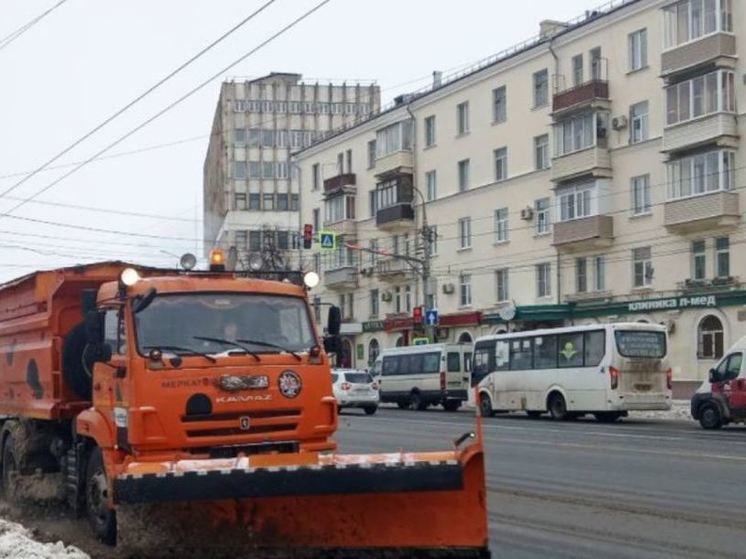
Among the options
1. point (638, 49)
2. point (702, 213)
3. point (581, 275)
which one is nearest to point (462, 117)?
point (581, 275)

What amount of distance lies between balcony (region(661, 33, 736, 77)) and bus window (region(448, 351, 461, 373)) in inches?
518

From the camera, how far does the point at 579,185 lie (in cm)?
4878

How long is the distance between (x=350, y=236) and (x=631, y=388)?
123ft

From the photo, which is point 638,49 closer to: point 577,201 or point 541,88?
point 541,88

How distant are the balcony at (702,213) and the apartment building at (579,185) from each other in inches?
2.1

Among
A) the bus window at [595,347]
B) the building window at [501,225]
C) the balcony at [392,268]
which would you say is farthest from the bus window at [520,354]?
the balcony at [392,268]

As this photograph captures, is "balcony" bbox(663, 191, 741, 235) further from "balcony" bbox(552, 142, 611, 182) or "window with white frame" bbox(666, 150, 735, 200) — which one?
"balcony" bbox(552, 142, 611, 182)

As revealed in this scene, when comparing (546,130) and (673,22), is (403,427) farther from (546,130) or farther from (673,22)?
(546,130)

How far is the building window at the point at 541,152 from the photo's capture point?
51803 mm

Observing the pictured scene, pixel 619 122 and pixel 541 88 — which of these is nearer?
pixel 619 122

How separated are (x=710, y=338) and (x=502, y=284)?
44.4 ft

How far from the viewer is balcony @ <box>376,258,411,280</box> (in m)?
62.6

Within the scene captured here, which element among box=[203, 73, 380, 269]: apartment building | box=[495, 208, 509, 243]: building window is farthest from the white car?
box=[203, 73, 380, 269]: apartment building

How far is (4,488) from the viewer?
44.2 feet
